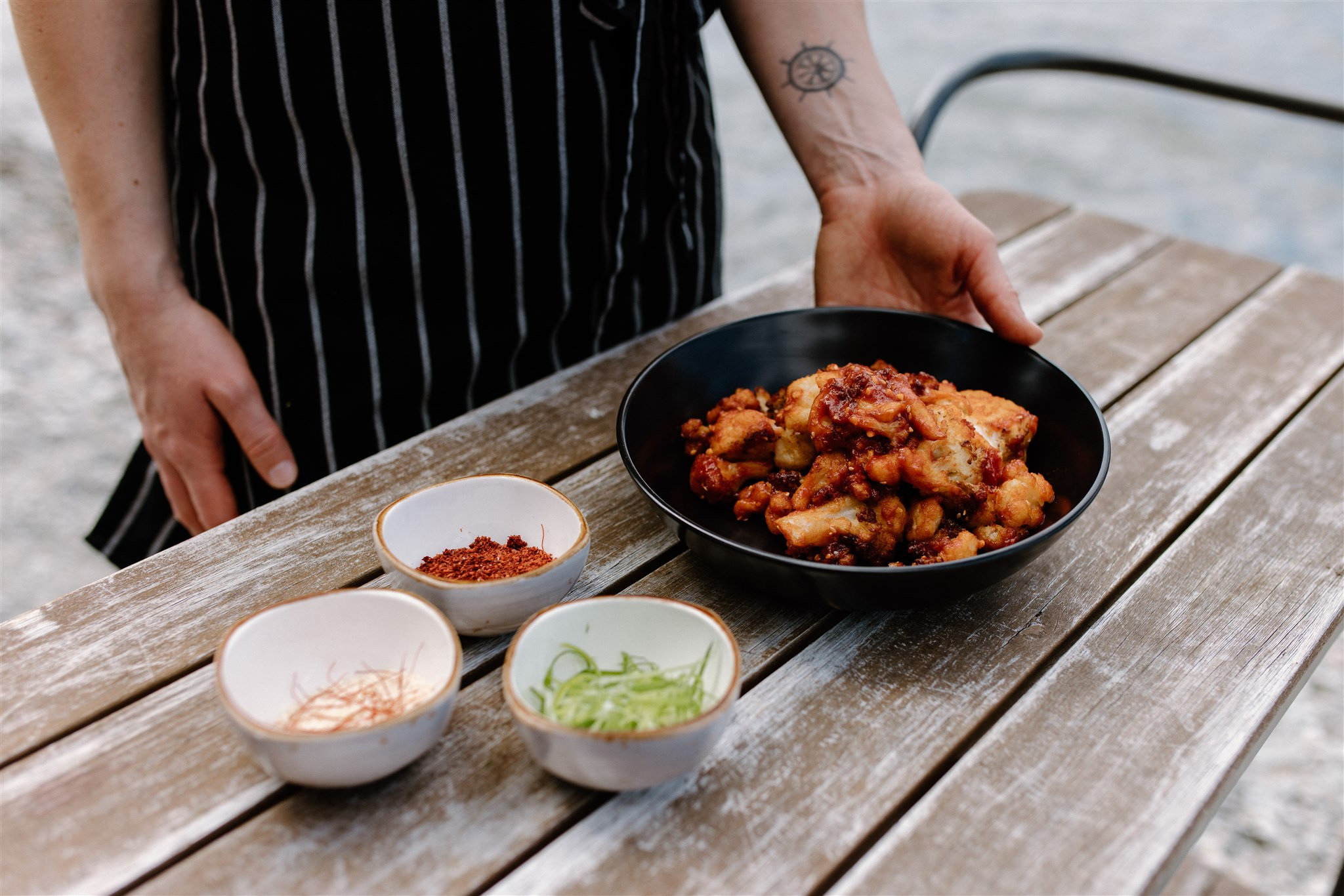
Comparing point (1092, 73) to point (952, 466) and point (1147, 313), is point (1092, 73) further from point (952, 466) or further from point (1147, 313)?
point (952, 466)

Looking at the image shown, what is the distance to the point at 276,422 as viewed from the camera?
77.0 inches

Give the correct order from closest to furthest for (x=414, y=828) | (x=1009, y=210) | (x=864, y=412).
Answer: (x=414, y=828), (x=864, y=412), (x=1009, y=210)

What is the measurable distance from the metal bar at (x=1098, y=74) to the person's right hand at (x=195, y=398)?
66.7 inches

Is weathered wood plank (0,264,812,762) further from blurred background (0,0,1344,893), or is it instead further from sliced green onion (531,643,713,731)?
blurred background (0,0,1344,893)

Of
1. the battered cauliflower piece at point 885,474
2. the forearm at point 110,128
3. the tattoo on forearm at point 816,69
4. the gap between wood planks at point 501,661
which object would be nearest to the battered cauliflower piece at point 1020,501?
the battered cauliflower piece at point 885,474

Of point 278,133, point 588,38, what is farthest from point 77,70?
point 588,38

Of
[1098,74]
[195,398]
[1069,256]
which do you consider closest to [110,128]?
[195,398]

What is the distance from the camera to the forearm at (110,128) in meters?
1.66

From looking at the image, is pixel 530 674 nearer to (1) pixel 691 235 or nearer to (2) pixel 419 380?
(2) pixel 419 380

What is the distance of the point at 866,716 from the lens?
121 cm

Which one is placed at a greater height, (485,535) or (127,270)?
(127,270)

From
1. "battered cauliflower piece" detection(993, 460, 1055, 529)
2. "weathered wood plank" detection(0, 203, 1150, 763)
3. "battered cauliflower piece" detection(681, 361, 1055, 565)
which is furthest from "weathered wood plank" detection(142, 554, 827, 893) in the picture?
"battered cauliflower piece" detection(993, 460, 1055, 529)

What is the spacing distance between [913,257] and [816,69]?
473 millimetres

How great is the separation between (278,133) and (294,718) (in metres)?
1.06
